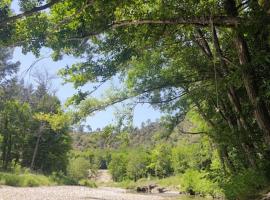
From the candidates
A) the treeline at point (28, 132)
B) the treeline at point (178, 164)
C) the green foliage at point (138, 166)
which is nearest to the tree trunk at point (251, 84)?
the treeline at point (178, 164)

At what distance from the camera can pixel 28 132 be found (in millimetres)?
55688

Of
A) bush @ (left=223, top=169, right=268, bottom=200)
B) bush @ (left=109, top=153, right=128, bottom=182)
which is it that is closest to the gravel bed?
bush @ (left=223, top=169, right=268, bottom=200)

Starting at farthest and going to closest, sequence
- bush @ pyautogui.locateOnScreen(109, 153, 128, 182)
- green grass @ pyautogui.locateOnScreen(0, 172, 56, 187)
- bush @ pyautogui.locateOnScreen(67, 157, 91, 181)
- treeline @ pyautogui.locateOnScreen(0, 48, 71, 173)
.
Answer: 1. bush @ pyautogui.locateOnScreen(109, 153, 128, 182)
2. bush @ pyautogui.locateOnScreen(67, 157, 91, 181)
3. treeline @ pyautogui.locateOnScreen(0, 48, 71, 173)
4. green grass @ pyautogui.locateOnScreen(0, 172, 56, 187)

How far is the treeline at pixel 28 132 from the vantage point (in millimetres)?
52812

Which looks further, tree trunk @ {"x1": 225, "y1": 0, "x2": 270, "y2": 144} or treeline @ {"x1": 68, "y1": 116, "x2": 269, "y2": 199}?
treeline @ {"x1": 68, "y1": 116, "x2": 269, "y2": 199}

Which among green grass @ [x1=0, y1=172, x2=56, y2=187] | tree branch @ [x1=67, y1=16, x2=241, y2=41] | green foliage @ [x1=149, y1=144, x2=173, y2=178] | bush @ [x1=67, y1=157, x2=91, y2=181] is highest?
green foliage @ [x1=149, y1=144, x2=173, y2=178]

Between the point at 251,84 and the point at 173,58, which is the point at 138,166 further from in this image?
the point at 251,84

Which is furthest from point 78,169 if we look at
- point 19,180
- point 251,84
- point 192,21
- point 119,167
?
point 192,21

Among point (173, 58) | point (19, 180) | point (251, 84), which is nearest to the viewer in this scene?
point (251, 84)

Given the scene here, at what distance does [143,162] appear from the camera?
108 meters

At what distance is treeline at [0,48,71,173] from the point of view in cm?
5281

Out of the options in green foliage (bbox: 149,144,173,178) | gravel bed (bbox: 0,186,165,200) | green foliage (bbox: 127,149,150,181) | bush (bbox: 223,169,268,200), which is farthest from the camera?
green foliage (bbox: 127,149,150,181)

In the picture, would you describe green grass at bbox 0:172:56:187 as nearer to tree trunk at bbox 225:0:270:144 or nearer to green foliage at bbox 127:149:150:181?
tree trunk at bbox 225:0:270:144

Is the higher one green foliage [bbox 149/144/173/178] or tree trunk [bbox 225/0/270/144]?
green foliage [bbox 149/144/173/178]
